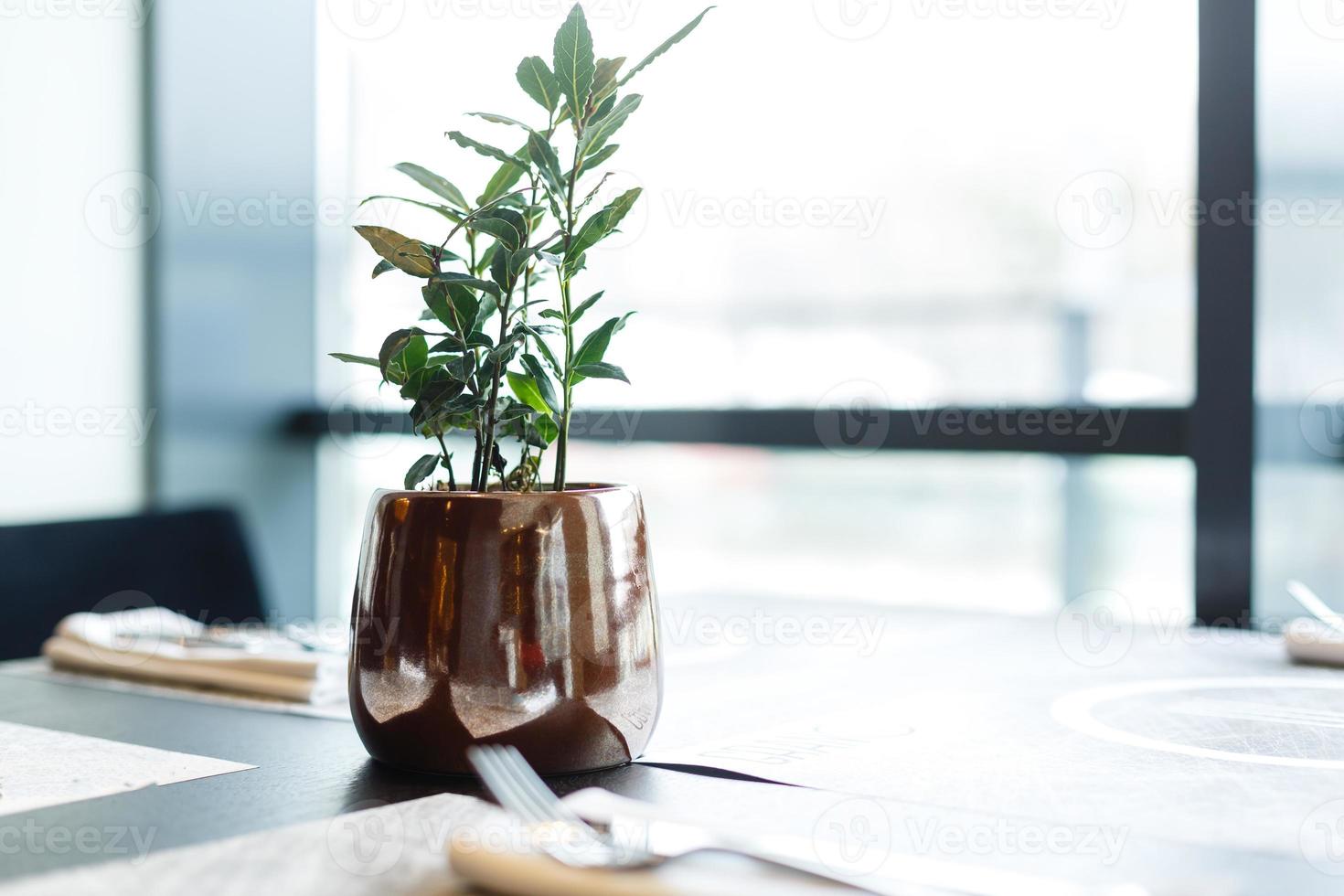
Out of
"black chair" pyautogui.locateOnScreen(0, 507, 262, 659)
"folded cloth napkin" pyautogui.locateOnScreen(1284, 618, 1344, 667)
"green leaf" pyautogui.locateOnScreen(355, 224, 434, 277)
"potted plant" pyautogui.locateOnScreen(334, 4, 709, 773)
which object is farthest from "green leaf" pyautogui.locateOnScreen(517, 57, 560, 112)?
"black chair" pyautogui.locateOnScreen(0, 507, 262, 659)

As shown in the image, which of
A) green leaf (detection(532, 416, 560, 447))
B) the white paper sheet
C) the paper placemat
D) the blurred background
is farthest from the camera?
the blurred background

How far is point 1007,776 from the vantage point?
26.8 inches

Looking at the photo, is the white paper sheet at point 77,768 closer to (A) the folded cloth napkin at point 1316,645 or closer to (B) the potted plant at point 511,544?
(B) the potted plant at point 511,544

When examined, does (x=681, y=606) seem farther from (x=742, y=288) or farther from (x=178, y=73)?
(x=178, y=73)

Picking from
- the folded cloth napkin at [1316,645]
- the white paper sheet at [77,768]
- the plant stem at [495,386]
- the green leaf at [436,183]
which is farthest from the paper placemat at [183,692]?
the folded cloth napkin at [1316,645]

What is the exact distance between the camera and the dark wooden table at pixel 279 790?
0.52 metres

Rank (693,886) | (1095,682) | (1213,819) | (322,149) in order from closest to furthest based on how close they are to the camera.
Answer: (693,886)
(1213,819)
(1095,682)
(322,149)

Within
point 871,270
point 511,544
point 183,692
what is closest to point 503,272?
point 511,544

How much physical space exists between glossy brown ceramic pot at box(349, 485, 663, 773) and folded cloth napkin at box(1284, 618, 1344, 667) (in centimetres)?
64

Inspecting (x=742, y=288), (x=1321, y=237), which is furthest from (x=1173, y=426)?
(x=742, y=288)

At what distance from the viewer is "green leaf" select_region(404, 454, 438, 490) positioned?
713 mm

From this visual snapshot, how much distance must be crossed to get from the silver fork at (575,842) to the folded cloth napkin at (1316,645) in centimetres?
72

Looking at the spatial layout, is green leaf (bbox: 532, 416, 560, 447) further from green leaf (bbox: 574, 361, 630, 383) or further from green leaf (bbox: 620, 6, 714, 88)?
green leaf (bbox: 620, 6, 714, 88)

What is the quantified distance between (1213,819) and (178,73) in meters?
2.54
